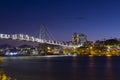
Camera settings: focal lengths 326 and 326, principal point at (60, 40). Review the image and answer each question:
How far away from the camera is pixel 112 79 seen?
24828mm

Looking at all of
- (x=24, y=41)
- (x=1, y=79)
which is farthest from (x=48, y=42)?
(x=1, y=79)

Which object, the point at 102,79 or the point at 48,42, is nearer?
the point at 102,79

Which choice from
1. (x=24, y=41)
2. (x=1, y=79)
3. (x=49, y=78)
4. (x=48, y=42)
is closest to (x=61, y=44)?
(x=48, y=42)

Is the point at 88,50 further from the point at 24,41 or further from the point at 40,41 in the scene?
the point at 24,41

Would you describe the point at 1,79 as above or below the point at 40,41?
below

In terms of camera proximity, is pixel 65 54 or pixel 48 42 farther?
pixel 65 54

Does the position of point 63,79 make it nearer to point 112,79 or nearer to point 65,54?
point 112,79

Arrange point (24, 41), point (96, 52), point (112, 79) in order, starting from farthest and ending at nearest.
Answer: point (96, 52)
point (24, 41)
point (112, 79)

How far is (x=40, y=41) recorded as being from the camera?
93812mm

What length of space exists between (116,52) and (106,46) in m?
4.58

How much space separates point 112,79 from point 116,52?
10566cm

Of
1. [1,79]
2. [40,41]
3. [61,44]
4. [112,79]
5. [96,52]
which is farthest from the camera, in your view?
[96,52]

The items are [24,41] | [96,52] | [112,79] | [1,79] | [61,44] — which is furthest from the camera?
[96,52]

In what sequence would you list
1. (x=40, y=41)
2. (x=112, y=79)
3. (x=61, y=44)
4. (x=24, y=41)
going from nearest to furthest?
(x=112, y=79) < (x=24, y=41) < (x=40, y=41) < (x=61, y=44)
